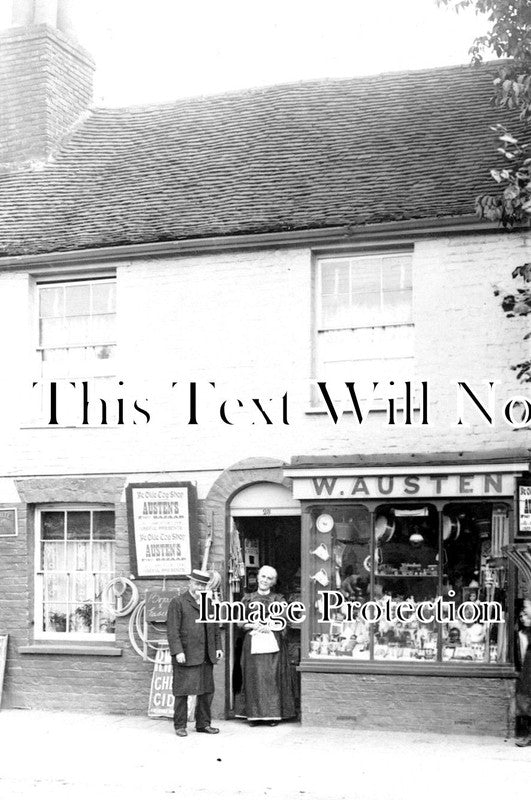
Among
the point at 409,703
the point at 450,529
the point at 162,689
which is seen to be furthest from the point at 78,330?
the point at 409,703

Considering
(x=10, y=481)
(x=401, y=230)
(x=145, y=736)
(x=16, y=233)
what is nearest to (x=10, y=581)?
(x=10, y=481)

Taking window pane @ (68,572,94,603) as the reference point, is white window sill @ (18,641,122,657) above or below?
below

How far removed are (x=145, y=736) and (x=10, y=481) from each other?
165 inches

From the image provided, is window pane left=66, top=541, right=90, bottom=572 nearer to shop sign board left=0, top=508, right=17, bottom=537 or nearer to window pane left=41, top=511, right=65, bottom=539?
window pane left=41, top=511, right=65, bottom=539

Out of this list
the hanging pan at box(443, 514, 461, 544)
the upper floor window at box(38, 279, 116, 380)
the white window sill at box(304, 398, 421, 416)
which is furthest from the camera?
the upper floor window at box(38, 279, 116, 380)

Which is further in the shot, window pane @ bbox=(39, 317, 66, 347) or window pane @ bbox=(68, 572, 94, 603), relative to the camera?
window pane @ bbox=(39, 317, 66, 347)

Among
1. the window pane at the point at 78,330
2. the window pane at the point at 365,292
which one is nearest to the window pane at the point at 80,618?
the window pane at the point at 78,330

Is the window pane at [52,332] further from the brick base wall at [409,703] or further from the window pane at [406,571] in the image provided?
the brick base wall at [409,703]

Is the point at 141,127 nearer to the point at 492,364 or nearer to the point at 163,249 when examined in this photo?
the point at 163,249

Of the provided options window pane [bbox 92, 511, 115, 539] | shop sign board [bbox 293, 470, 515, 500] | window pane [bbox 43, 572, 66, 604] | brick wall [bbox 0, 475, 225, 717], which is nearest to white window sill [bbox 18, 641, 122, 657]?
brick wall [bbox 0, 475, 225, 717]

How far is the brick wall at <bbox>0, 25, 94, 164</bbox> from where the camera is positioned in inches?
754

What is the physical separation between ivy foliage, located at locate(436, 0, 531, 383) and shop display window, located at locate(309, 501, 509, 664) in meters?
2.02

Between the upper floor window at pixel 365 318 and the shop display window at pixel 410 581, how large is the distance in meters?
1.73

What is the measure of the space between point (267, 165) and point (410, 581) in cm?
608
